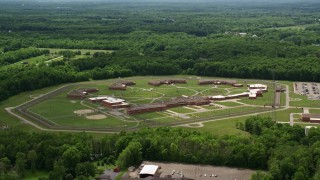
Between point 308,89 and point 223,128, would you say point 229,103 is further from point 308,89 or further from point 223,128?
point 308,89

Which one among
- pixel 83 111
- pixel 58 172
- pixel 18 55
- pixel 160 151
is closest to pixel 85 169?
pixel 58 172

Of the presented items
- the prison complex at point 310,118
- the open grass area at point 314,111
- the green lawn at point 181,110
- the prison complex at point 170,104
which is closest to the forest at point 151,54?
the open grass area at point 314,111

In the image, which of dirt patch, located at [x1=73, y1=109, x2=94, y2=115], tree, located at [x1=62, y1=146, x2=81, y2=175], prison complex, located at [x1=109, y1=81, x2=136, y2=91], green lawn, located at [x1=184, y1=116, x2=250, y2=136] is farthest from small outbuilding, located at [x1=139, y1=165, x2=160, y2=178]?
prison complex, located at [x1=109, y1=81, x2=136, y2=91]

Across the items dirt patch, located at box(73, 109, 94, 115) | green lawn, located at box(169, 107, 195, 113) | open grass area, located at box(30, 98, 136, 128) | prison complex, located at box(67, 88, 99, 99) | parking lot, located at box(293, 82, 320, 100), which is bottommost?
parking lot, located at box(293, 82, 320, 100)

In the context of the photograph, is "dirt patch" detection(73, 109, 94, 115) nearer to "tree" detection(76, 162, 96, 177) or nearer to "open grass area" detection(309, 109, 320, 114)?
"tree" detection(76, 162, 96, 177)

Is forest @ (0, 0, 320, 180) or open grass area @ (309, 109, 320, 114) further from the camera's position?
open grass area @ (309, 109, 320, 114)

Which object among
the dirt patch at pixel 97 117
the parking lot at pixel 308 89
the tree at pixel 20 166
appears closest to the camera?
the tree at pixel 20 166

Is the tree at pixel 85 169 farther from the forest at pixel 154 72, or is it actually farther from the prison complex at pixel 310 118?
the prison complex at pixel 310 118

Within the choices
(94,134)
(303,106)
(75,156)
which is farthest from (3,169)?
(303,106)
